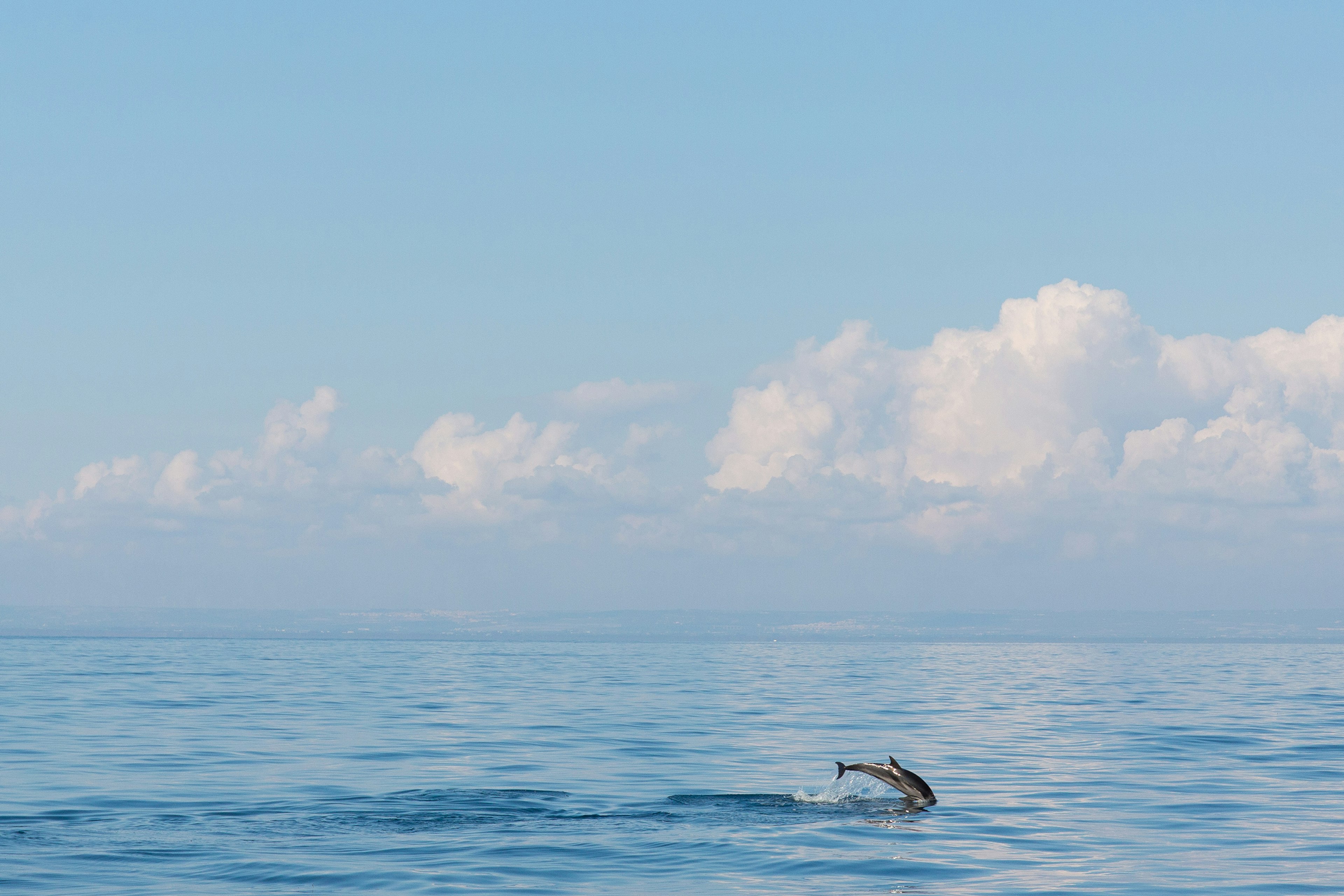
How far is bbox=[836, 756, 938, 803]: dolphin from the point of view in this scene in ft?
74.8

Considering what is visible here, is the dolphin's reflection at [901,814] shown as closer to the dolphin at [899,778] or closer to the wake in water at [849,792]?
the dolphin at [899,778]

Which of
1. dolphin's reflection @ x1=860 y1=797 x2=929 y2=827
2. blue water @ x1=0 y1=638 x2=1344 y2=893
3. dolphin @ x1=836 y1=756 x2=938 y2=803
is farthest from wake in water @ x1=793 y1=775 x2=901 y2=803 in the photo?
dolphin @ x1=836 y1=756 x2=938 y2=803

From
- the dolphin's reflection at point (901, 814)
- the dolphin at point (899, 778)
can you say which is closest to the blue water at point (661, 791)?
the dolphin's reflection at point (901, 814)

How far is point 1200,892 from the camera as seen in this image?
17.1 meters

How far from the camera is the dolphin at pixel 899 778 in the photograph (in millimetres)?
22812

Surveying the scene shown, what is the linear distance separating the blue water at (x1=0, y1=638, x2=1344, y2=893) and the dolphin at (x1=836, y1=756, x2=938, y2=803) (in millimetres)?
422

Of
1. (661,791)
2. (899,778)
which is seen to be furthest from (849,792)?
(661,791)

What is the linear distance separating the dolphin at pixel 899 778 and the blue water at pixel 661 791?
422mm

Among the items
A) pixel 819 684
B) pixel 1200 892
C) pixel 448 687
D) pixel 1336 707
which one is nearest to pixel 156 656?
pixel 448 687

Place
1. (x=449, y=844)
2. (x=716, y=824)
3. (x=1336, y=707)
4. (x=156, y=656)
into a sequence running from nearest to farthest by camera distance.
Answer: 1. (x=449, y=844)
2. (x=716, y=824)
3. (x=1336, y=707)
4. (x=156, y=656)

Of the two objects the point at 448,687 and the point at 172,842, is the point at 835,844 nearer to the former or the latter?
the point at 172,842

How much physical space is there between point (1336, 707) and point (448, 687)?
3986 cm

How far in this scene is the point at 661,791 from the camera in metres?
26.5

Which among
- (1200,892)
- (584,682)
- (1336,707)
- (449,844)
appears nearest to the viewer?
(1200,892)
